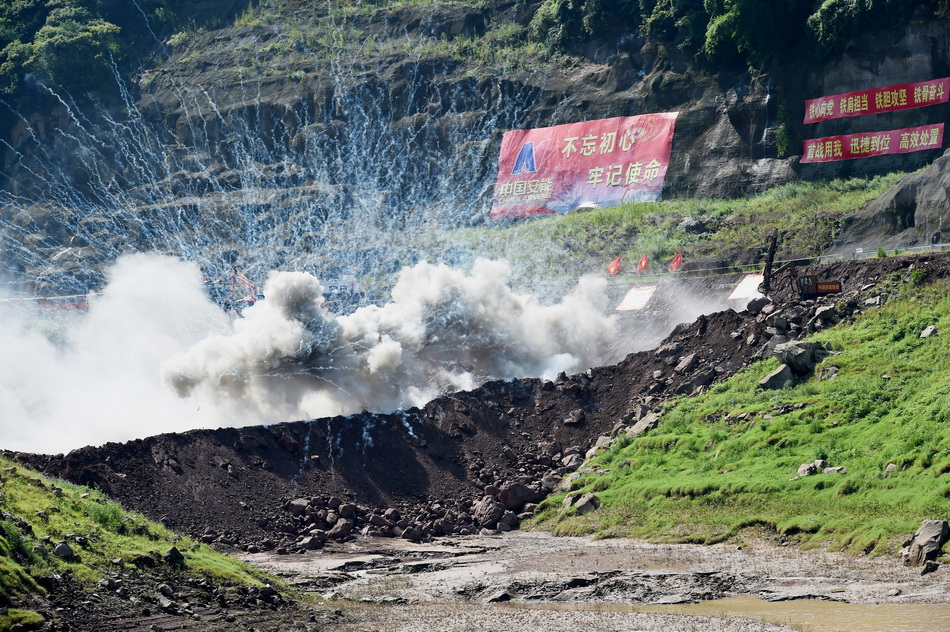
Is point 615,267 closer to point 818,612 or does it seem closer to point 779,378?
point 779,378

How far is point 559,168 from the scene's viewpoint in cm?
8394

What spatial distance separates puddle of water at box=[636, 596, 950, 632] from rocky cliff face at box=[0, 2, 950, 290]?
167 feet

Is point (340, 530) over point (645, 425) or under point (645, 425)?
under

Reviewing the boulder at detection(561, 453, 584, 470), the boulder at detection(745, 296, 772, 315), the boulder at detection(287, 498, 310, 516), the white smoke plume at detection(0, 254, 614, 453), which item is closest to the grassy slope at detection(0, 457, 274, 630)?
the boulder at detection(287, 498, 310, 516)

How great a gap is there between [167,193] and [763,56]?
49425mm

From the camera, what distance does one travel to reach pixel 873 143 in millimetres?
71375

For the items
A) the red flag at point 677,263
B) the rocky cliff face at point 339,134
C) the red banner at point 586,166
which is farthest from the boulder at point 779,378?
the red banner at point 586,166

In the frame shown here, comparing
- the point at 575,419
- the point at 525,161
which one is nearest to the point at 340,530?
the point at 575,419

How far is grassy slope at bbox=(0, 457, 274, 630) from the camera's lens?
24.3 metres

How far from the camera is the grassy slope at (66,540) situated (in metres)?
24.3

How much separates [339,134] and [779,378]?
57344 mm

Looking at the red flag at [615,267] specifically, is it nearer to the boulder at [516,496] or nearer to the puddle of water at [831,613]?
the boulder at [516,496]

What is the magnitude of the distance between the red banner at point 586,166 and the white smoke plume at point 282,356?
13793 millimetres

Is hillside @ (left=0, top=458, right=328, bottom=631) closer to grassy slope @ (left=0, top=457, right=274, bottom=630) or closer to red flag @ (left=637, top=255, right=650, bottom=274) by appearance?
grassy slope @ (left=0, top=457, right=274, bottom=630)
